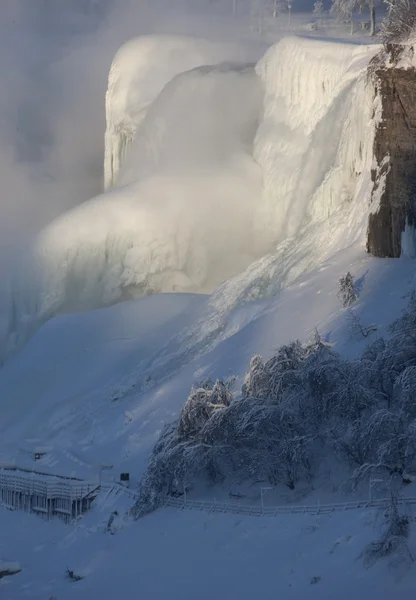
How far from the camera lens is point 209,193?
55.5 metres

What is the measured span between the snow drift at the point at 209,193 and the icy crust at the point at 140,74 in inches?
63.0

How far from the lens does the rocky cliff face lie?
41312mm

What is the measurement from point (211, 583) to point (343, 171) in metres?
17.7

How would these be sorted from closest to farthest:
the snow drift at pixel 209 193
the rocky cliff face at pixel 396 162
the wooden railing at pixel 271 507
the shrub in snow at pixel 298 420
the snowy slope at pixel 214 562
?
the snowy slope at pixel 214 562, the wooden railing at pixel 271 507, the shrub in snow at pixel 298 420, the rocky cliff face at pixel 396 162, the snow drift at pixel 209 193

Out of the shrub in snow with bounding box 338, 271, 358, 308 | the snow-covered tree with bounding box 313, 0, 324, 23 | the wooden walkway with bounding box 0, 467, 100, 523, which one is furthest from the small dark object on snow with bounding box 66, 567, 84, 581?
the snow-covered tree with bounding box 313, 0, 324, 23

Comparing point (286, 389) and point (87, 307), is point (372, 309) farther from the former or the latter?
point (87, 307)

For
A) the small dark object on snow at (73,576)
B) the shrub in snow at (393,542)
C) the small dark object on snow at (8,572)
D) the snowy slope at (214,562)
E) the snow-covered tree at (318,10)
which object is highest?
the snow-covered tree at (318,10)

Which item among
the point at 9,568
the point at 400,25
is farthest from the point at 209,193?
the point at 9,568

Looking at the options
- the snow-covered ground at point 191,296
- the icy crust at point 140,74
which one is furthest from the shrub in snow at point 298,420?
the icy crust at point 140,74

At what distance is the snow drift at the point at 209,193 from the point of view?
4944cm

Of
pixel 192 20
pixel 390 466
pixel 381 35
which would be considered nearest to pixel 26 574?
pixel 390 466

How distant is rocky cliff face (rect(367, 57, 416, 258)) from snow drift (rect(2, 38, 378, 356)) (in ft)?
17.6

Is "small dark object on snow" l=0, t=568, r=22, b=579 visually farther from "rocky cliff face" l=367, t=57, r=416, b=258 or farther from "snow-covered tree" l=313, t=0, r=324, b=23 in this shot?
"snow-covered tree" l=313, t=0, r=324, b=23

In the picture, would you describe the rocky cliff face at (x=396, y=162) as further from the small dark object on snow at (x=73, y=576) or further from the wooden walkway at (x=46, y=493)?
the small dark object on snow at (x=73, y=576)
